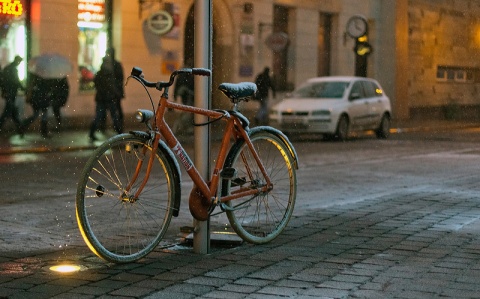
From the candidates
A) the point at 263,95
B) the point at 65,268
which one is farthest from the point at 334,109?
the point at 65,268

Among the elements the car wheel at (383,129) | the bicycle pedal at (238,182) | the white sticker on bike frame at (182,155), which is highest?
the white sticker on bike frame at (182,155)

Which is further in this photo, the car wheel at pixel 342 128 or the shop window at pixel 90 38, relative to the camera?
the shop window at pixel 90 38

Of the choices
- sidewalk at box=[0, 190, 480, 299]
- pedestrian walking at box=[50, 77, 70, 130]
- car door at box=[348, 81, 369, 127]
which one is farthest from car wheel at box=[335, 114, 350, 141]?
sidewalk at box=[0, 190, 480, 299]

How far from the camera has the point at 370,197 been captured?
10352 mm

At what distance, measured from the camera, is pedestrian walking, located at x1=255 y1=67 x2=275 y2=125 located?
29.5m

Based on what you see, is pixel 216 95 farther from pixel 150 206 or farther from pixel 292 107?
pixel 150 206

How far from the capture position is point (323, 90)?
2512cm

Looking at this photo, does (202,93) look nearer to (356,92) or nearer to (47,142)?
(47,142)

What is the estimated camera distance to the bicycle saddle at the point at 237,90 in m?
6.93

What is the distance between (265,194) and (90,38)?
67.1ft

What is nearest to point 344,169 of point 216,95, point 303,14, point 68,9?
point 68,9

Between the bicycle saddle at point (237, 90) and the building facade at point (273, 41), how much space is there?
18.5 metres

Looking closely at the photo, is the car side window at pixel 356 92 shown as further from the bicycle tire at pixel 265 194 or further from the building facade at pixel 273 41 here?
the bicycle tire at pixel 265 194

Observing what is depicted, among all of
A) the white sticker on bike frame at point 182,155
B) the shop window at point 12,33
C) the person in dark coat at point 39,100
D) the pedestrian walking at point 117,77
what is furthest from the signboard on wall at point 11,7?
the white sticker on bike frame at point 182,155
